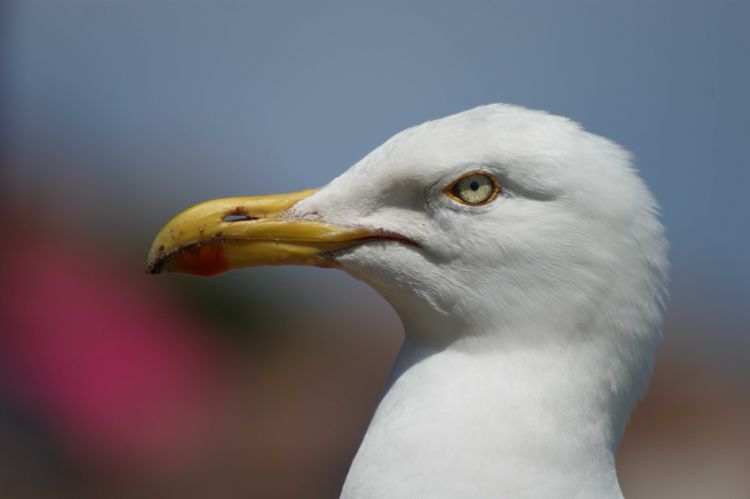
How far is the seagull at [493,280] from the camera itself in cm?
215

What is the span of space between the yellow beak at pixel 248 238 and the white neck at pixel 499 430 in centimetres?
40

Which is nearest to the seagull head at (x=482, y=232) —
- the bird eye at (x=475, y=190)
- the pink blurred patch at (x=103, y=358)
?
the bird eye at (x=475, y=190)

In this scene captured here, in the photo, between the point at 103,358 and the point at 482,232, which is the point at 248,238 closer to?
the point at 482,232

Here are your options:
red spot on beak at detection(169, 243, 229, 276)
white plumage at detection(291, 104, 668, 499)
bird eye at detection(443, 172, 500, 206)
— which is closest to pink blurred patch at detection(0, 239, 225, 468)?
red spot on beak at detection(169, 243, 229, 276)

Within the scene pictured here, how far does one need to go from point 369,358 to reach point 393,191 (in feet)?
32.3

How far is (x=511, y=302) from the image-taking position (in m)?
2.25

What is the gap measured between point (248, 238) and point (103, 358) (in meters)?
7.56

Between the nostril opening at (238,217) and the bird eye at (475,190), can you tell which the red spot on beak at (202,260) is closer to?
the nostril opening at (238,217)

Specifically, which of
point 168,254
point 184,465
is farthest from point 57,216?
point 168,254

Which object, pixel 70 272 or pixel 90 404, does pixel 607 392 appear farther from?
pixel 70 272


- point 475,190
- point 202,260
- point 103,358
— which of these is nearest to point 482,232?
point 475,190

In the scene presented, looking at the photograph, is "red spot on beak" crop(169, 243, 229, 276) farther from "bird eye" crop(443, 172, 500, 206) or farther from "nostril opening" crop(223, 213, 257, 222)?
"bird eye" crop(443, 172, 500, 206)

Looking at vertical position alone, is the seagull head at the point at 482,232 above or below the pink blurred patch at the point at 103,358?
above

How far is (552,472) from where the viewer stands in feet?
6.97
